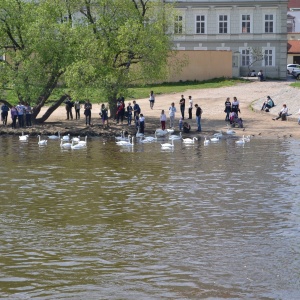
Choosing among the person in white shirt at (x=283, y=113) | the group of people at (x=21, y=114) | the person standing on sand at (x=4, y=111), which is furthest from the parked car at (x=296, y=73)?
the group of people at (x=21, y=114)

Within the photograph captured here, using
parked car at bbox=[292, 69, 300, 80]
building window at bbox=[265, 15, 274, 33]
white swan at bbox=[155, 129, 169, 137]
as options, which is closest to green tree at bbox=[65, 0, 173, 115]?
white swan at bbox=[155, 129, 169, 137]

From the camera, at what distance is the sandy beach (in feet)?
156

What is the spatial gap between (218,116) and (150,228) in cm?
3353

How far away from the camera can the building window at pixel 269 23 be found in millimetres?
78881

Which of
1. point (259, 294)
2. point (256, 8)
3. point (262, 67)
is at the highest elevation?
point (256, 8)

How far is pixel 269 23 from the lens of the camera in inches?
3115

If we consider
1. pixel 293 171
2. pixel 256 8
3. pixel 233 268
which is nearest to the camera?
pixel 233 268

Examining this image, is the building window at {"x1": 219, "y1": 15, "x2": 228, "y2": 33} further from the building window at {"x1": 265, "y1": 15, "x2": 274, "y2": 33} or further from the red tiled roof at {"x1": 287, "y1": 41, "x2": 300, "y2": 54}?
the red tiled roof at {"x1": 287, "y1": 41, "x2": 300, "y2": 54}

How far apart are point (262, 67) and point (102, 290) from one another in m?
66.2

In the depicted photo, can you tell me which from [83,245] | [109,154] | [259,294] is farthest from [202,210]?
[109,154]

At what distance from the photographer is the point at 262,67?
80.1 metres

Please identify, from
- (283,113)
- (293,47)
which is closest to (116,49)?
(283,113)

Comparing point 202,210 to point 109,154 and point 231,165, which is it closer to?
point 231,165

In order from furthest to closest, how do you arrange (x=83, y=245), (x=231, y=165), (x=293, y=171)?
1. (x=231, y=165)
2. (x=293, y=171)
3. (x=83, y=245)
